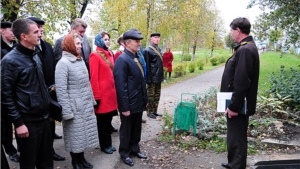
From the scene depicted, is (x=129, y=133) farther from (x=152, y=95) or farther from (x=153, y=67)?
(x=153, y=67)

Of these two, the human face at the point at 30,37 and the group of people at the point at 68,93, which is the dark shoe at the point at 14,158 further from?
the human face at the point at 30,37

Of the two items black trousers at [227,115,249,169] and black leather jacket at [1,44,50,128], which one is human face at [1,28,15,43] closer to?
black leather jacket at [1,44,50,128]

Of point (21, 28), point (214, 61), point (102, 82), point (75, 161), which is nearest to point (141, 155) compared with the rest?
point (75, 161)

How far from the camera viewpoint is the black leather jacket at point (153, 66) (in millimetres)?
6484

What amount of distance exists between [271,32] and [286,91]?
4075 mm

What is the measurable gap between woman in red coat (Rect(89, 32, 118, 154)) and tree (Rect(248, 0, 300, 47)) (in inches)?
307

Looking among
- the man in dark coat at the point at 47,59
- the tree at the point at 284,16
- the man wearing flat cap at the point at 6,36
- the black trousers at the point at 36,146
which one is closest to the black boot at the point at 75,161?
the black trousers at the point at 36,146

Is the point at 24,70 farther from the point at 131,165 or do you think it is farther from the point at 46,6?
the point at 46,6

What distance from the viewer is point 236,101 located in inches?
133

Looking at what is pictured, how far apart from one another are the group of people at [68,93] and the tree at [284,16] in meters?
7.74

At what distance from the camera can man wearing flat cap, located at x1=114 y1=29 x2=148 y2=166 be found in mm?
3854

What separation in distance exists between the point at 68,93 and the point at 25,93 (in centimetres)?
73

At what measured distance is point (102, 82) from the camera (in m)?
4.11

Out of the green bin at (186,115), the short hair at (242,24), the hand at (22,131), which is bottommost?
the green bin at (186,115)
